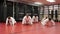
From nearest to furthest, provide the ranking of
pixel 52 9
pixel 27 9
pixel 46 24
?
pixel 46 24 < pixel 27 9 < pixel 52 9

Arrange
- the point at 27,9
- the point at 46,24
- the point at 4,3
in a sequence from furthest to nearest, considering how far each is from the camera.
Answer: the point at 27,9 < the point at 4,3 < the point at 46,24

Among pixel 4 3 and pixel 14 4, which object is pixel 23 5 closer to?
pixel 14 4

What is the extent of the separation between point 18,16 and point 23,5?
1.94 metres

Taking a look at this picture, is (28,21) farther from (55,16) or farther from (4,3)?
(55,16)

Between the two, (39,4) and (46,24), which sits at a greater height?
(39,4)

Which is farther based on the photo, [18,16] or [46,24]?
[18,16]

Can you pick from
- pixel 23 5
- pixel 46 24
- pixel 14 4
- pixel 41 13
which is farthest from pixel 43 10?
pixel 46 24

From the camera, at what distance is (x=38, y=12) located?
23.9m

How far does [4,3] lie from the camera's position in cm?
1705

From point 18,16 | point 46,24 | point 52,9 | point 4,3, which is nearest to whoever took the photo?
point 46,24

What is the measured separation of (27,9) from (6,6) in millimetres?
5006

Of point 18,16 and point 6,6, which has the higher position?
point 6,6

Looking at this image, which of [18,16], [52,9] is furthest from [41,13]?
[18,16]

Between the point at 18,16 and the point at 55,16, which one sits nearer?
the point at 18,16
